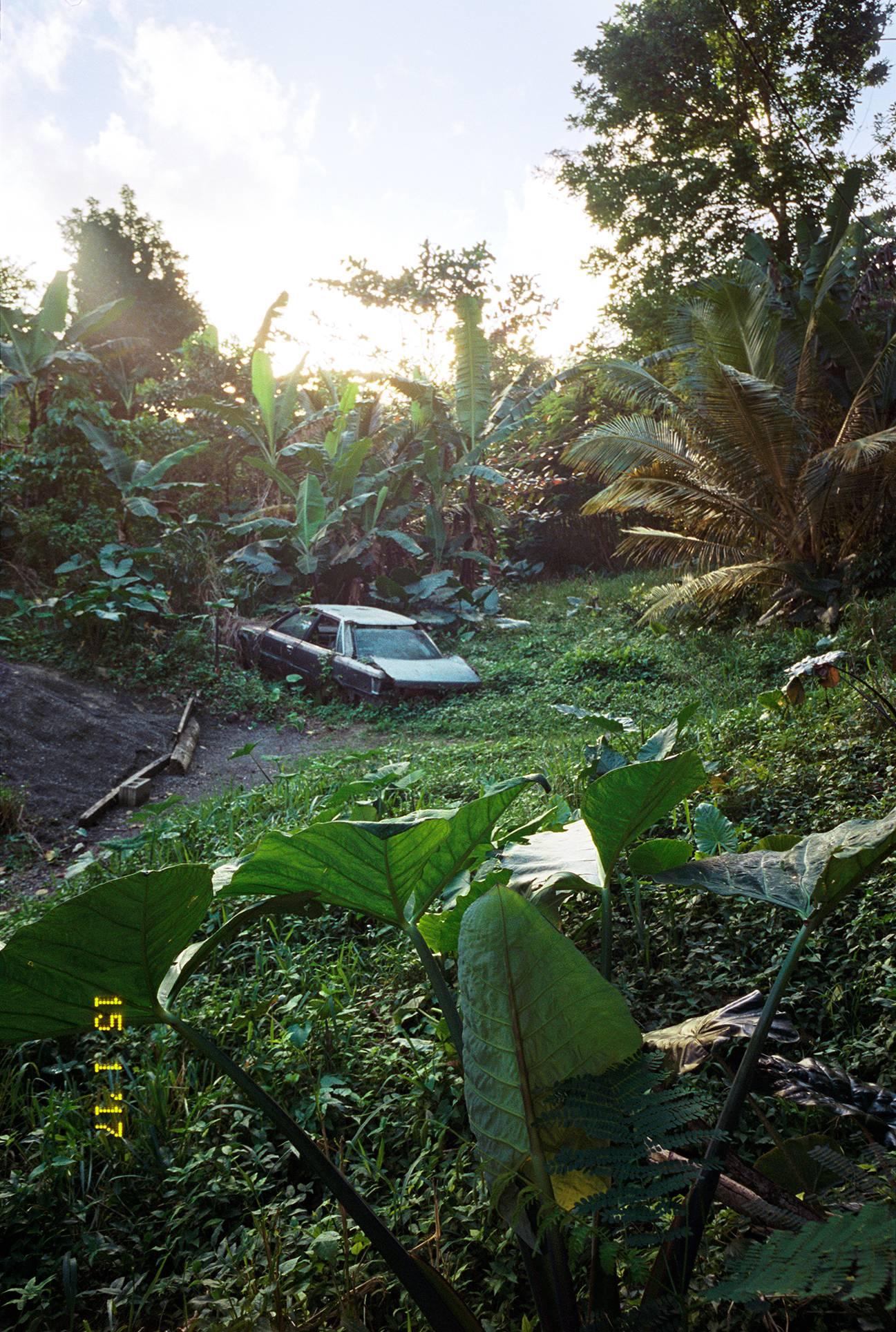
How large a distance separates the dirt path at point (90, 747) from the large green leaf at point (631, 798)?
162 inches

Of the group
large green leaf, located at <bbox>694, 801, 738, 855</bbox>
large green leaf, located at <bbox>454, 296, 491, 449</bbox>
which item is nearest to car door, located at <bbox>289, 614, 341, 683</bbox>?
large green leaf, located at <bbox>454, 296, 491, 449</bbox>

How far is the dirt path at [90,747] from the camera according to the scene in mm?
5461

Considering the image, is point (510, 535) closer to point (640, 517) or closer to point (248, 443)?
point (640, 517)

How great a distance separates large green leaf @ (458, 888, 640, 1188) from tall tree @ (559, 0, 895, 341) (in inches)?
592

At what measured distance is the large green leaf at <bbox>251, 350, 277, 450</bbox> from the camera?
1295 centimetres

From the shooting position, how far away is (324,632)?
10.0 m

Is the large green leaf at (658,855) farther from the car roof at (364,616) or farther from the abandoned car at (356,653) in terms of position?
the car roof at (364,616)

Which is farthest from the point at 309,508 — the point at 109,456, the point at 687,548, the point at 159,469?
the point at 687,548

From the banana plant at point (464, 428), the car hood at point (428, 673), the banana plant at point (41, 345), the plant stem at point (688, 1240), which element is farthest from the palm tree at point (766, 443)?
the plant stem at point (688, 1240)

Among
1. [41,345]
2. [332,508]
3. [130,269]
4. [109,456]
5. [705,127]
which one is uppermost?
[130,269]

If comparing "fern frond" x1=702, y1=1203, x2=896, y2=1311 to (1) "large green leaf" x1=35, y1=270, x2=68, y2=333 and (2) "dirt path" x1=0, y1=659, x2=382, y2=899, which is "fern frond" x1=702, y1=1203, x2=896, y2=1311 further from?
→ (1) "large green leaf" x1=35, y1=270, x2=68, y2=333

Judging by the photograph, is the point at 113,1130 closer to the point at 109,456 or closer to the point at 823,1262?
the point at 823,1262

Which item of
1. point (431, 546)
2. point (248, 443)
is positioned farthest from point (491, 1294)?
point (248, 443)

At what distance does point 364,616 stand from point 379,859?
28.7 ft
